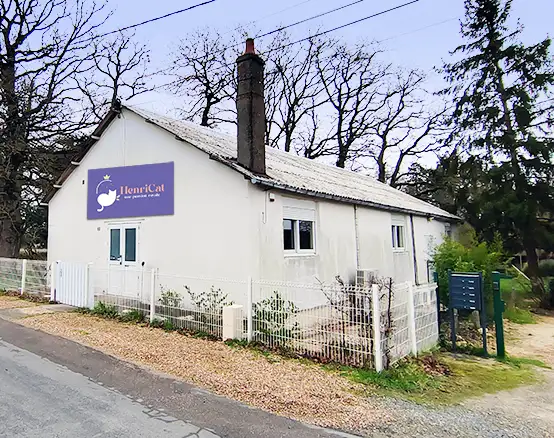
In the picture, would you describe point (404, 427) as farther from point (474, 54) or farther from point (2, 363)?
point (474, 54)

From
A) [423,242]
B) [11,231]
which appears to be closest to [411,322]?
[423,242]

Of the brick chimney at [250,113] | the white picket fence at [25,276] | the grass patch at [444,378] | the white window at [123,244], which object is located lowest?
the grass patch at [444,378]

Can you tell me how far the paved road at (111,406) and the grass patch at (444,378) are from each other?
171cm

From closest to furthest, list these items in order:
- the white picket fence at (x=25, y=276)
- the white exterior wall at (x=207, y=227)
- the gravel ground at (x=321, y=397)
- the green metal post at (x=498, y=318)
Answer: the gravel ground at (x=321, y=397), the green metal post at (x=498, y=318), the white exterior wall at (x=207, y=227), the white picket fence at (x=25, y=276)

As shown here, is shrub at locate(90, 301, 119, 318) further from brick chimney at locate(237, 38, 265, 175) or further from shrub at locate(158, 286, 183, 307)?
brick chimney at locate(237, 38, 265, 175)

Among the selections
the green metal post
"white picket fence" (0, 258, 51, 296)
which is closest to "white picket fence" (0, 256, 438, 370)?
the green metal post

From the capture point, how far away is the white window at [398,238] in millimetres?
15922

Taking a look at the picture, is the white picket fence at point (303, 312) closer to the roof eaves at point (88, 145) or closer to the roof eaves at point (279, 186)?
the roof eaves at point (279, 186)

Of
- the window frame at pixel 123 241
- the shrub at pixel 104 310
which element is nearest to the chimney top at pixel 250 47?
the window frame at pixel 123 241

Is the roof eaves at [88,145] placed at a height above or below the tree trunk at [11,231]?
above

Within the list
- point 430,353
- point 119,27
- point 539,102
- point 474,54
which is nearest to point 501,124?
point 539,102

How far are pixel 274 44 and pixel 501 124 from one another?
59.0ft

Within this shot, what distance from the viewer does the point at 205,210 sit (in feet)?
33.3

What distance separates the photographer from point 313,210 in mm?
11148
